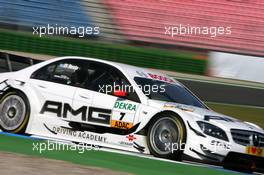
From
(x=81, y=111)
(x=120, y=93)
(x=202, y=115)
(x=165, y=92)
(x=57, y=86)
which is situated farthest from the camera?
(x=57, y=86)

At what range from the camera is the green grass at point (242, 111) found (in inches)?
526

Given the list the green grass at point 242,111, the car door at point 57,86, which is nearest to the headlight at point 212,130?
the car door at point 57,86

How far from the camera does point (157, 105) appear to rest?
6891mm

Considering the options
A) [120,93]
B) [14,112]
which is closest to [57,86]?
[14,112]

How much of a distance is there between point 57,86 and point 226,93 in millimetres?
9031

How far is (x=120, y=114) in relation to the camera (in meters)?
7.01

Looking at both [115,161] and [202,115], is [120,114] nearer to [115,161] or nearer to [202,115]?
[202,115]

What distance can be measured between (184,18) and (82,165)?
2109 centimetres

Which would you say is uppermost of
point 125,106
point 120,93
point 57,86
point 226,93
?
point 226,93

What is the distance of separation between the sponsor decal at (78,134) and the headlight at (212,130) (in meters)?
1.26

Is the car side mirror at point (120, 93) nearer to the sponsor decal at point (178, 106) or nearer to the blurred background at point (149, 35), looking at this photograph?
the sponsor decal at point (178, 106)

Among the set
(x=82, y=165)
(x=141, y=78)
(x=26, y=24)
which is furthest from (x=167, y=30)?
(x=82, y=165)

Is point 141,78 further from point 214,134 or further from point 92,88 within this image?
point 214,134

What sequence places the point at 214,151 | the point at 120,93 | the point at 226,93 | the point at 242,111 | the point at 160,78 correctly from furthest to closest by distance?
1. the point at 226,93
2. the point at 242,111
3. the point at 160,78
4. the point at 120,93
5. the point at 214,151
